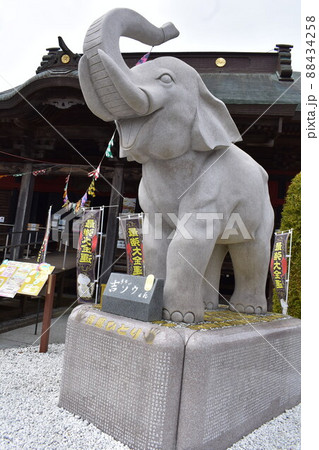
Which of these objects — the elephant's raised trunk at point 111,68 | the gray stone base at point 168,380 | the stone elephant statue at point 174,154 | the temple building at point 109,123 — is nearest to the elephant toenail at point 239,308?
the gray stone base at point 168,380

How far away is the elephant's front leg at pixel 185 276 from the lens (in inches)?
80.9

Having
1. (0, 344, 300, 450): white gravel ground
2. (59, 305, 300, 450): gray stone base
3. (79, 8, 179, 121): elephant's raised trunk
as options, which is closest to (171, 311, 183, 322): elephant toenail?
(59, 305, 300, 450): gray stone base

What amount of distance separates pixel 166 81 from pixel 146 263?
3.84ft

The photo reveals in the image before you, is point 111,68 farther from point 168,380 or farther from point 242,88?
point 242,88

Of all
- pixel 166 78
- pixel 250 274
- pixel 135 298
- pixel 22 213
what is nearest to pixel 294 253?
pixel 250 274

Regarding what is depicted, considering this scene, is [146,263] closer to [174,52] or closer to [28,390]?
[28,390]

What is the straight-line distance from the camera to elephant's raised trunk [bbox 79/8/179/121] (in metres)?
1.74

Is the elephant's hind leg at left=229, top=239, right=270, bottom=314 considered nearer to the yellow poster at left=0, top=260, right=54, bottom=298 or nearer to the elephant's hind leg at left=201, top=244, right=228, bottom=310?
the elephant's hind leg at left=201, top=244, right=228, bottom=310

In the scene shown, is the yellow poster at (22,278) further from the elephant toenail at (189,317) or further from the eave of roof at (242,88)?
the eave of roof at (242,88)

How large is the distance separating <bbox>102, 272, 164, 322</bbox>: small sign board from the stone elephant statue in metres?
0.10

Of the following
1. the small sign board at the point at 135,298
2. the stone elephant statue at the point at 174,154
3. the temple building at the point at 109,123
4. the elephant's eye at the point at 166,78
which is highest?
the temple building at the point at 109,123

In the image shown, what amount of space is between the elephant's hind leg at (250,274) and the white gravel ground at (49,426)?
31.1 inches

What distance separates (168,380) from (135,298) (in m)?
0.49

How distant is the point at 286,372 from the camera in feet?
8.27
